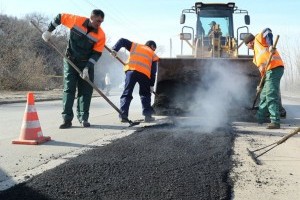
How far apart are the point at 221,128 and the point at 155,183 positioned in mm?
3547

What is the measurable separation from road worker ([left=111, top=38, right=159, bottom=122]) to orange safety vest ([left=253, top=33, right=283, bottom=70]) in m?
2.02

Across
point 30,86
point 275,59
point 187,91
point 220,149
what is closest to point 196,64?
point 187,91

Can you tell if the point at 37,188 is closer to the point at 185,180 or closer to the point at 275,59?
the point at 185,180

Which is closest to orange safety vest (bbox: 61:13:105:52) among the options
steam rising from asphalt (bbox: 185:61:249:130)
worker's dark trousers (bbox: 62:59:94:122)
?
worker's dark trousers (bbox: 62:59:94:122)

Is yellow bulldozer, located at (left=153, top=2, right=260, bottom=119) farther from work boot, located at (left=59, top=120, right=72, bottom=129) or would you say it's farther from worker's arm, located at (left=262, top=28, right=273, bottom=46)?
work boot, located at (left=59, top=120, right=72, bottom=129)

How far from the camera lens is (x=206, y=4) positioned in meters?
10.8

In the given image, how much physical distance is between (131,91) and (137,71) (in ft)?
1.36

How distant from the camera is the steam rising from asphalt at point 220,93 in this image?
26.6ft

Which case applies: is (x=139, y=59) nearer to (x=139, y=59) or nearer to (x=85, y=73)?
(x=139, y=59)

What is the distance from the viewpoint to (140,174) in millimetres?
3344

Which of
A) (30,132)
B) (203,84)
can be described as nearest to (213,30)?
(203,84)

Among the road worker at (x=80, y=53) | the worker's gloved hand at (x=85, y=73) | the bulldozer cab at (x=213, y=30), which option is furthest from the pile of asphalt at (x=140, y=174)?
the bulldozer cab at (x=213, y=30)

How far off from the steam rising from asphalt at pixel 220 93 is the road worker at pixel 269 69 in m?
0.94

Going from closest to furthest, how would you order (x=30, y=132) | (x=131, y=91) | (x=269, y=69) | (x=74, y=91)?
(x=30, y=132)
(x=74, y=91)
(x=269, y=69)
(x=131, y=91)
